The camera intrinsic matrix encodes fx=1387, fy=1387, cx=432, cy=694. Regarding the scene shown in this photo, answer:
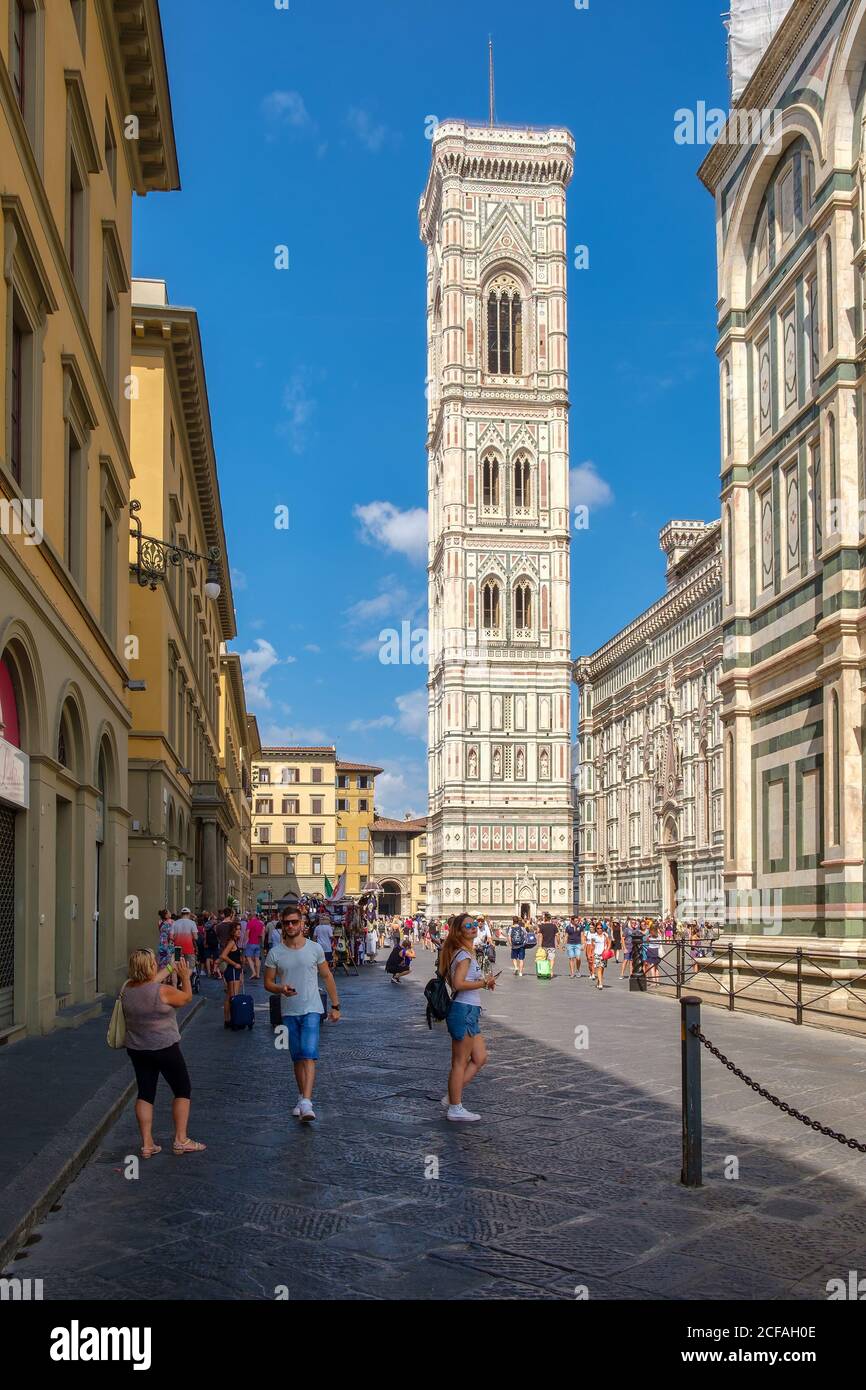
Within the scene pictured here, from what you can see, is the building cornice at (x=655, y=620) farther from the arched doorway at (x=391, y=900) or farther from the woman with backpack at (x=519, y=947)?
the arched doorway at (x=391, y=900)

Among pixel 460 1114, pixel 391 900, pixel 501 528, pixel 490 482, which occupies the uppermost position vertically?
pixel 490 482

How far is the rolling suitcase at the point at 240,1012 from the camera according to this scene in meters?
17.7

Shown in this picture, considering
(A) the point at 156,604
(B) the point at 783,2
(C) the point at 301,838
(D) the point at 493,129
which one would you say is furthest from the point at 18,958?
(C) the point at 301,838

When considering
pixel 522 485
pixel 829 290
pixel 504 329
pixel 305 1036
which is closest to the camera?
pixel 305 1036

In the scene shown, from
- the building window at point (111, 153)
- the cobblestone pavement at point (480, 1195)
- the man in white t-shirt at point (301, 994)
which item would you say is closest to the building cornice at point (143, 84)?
the building window at point (111, 153)

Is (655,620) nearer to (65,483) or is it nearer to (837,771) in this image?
(837,771)

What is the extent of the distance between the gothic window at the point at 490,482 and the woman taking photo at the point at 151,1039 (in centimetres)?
8768

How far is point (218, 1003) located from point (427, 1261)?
18491mm

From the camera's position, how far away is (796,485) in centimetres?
2184

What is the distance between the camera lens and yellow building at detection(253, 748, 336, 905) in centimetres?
11619

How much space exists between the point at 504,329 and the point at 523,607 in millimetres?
20109

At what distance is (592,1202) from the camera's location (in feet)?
24.1

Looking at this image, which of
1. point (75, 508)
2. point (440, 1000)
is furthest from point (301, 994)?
point (75, 508)
